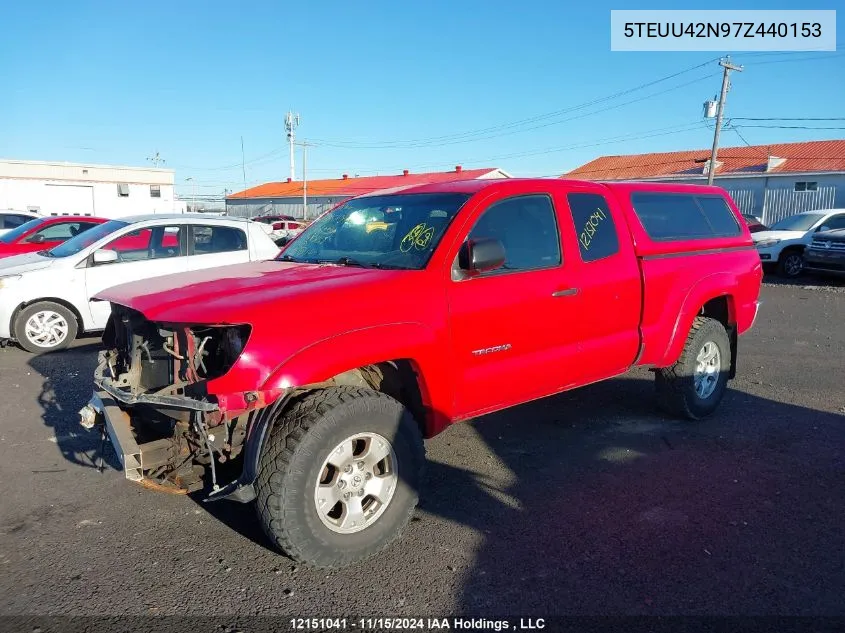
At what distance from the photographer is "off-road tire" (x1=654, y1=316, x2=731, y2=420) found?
17.1 ft

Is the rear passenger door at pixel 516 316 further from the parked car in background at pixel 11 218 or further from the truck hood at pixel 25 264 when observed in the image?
the parked car in background at pixel 11 218

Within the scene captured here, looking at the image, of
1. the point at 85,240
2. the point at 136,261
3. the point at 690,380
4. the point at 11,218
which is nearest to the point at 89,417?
the point at 690,380

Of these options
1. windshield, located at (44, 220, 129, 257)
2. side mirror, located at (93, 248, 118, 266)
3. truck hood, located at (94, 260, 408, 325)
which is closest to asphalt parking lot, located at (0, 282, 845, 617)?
truck hood, located at (94, 260, 408, 325)

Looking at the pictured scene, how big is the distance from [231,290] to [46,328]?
573 centimetres

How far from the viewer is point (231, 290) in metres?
3.35

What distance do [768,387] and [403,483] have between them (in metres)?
4.72

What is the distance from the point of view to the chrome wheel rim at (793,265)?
16.0 metres

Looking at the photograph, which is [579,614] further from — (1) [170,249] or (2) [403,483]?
(1) [170,249]

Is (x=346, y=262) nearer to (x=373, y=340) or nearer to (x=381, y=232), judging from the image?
(x=381, y=232)

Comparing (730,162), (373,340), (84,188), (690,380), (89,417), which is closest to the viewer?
(373,340)

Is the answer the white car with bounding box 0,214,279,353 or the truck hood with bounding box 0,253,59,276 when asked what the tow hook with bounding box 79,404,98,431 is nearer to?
the white car with bounding box 0,214,279,353

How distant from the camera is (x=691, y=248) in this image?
17.1 ft

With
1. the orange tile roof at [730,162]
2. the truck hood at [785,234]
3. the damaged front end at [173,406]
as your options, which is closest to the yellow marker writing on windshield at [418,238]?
the damaged front end at [173,406]

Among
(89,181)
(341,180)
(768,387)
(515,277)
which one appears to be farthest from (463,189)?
(341,180)
